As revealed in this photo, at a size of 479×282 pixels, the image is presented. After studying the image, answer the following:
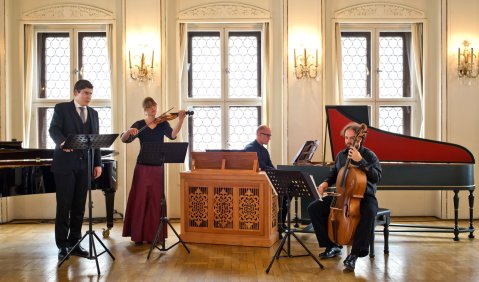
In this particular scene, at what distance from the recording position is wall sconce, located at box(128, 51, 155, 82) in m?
7.95

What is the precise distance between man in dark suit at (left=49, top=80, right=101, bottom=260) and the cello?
2.41m

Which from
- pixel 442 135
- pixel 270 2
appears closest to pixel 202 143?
pixel 270 2

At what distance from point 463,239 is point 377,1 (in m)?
3.67

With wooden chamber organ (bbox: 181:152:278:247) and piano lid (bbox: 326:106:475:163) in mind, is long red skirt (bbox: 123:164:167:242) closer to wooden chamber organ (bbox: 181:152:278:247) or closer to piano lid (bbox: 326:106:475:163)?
wooden chamber organ (bbox: 181:152:278:247)

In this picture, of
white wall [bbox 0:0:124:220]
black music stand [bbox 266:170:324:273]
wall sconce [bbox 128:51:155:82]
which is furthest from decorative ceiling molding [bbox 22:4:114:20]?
black music stand [bbox 266:170:324:273]

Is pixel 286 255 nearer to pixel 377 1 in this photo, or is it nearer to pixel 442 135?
pixel 442 135

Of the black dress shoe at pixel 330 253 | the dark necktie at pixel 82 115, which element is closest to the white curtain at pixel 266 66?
the black dress shoe at pixel 330 253

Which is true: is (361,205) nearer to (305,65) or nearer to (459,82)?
(305,65)

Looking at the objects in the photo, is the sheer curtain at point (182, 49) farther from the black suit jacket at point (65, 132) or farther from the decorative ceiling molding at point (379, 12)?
the black suit jacket at point (65, 132)

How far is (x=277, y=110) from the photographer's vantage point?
8.22 meters

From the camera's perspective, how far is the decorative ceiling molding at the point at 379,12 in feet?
27.0

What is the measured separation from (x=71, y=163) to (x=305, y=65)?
393 centimetres

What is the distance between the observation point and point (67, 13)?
8203mm

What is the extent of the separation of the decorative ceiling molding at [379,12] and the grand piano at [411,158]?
2.48 m
